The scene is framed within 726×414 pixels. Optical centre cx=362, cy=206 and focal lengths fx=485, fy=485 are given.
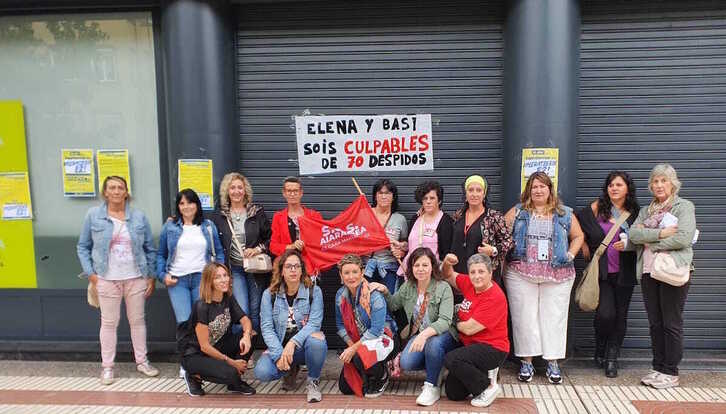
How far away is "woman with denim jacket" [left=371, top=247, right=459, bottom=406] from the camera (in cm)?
399

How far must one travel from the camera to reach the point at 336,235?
4789mm

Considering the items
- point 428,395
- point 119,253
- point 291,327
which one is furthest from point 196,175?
point 428,395

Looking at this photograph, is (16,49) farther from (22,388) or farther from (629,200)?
(629,200)

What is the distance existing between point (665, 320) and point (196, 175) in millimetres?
4662

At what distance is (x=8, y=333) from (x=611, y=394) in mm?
6361

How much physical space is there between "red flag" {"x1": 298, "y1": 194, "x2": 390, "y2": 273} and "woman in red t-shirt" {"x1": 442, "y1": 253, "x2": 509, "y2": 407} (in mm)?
1153

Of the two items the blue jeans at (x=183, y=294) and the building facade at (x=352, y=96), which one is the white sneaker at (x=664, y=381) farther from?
the blue jeans at (x=183, y=294)

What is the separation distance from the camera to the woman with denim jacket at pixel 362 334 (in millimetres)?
4055

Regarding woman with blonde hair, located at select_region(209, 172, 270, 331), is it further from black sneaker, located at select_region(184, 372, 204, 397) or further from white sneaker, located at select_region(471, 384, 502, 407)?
white sneaker, located at select_region(471, 384, 502, 407)

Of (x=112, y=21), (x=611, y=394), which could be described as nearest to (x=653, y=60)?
(x=611, y=394)

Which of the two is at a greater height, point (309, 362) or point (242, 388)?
point (309, 362)

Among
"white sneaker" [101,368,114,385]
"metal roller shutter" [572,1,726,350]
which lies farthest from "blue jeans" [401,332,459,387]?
"white sneaker" [101,368,114,385]

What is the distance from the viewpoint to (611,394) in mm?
4168

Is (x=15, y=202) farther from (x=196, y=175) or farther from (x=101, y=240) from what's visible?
(x=196, y=175)
